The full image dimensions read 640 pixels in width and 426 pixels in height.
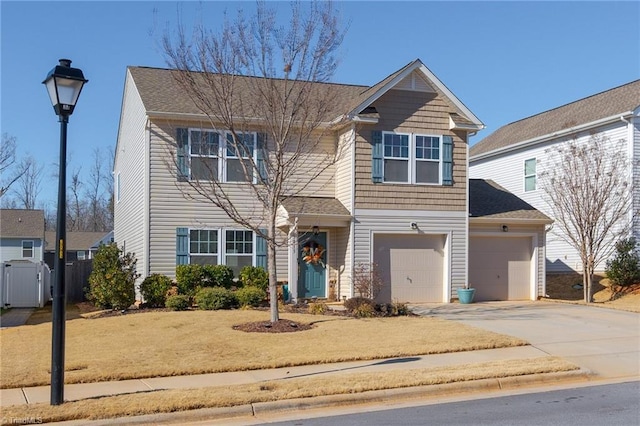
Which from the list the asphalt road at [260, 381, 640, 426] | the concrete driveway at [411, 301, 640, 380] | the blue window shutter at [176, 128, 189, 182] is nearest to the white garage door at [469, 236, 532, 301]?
the concrete driveway at [411, 301, 640, 380]

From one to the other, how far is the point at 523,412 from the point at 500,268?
14.5m

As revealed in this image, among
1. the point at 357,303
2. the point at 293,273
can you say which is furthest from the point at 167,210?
the point at 357,303

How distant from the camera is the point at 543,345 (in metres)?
14.0

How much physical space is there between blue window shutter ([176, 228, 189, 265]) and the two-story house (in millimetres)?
30

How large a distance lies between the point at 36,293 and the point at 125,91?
8092 mm

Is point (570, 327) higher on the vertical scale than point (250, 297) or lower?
lower

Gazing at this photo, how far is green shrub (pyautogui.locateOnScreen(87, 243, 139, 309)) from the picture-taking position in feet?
63.6

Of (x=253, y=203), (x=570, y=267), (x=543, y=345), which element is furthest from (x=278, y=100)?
(x=570, y=267)

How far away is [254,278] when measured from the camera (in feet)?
67.6

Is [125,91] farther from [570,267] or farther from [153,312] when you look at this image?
[570,267]

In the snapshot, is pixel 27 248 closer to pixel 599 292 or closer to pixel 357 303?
pixel 357 303

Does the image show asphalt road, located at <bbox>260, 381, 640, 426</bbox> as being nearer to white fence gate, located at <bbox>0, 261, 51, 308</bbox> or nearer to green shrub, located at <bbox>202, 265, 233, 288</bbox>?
green shrub, located at <bbox>202, 265, 233, 288</bbox>

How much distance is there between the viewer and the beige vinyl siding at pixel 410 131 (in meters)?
21.2

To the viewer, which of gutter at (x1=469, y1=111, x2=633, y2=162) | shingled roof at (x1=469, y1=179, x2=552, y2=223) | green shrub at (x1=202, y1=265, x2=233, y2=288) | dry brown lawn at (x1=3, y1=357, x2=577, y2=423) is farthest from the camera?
gutter at (x1=469, y1=111, x2=633, y2=162)
